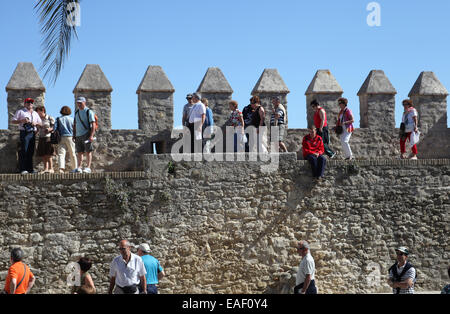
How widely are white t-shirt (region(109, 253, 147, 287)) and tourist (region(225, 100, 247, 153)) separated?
14.5 ft

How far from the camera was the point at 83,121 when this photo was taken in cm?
1248

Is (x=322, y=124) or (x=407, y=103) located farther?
(x=407, y=103)

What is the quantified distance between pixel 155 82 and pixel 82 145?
2.05 metres

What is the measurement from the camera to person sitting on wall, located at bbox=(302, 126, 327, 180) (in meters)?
12.9

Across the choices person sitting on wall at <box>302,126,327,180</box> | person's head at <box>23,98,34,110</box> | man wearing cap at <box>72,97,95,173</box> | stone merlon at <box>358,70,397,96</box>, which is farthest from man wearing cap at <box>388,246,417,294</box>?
person's head at <box>23,98,34,110</box>

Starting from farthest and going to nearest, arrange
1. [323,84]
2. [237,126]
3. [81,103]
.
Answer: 1. [323,84]
2. [237,126]
3. [81,103]

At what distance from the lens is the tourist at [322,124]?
529 inches

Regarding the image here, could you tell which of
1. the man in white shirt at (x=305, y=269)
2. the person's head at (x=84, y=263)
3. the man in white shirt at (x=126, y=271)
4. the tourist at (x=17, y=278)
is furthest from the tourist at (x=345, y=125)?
the tourist at (x=17, y=278)

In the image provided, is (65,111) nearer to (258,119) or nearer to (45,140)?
(45,140)

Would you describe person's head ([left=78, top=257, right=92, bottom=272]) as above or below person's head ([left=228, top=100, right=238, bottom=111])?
below

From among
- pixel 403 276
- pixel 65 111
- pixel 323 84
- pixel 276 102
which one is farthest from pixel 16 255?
pixel 323 84

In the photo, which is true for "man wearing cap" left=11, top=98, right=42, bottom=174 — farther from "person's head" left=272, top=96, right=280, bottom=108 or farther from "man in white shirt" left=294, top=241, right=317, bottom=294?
"man in white shirt" left=294, top=241, right=317, bottom=294

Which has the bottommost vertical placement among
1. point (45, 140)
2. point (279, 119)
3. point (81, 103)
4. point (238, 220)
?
point (238, 220)

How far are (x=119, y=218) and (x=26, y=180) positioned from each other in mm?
1677
